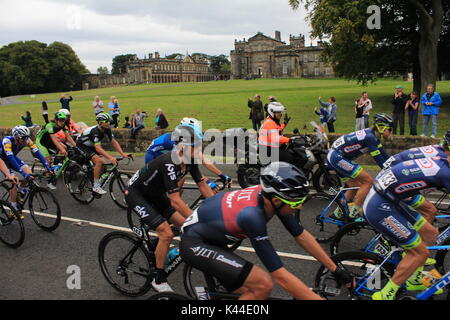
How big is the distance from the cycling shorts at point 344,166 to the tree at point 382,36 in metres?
15.4

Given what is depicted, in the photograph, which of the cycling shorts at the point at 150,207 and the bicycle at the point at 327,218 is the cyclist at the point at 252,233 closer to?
the cycling shorts at the point at 150,207

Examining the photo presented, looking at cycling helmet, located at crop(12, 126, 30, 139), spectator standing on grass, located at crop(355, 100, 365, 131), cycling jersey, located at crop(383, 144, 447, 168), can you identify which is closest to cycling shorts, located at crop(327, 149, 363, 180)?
cycling jersey, located at crop(383, 144, 447, 168)

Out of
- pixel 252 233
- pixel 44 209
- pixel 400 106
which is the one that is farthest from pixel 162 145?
pixel 400 106

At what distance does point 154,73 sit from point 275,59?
43896mm

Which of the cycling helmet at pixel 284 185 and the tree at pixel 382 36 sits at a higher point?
the tree at pixel 382 36

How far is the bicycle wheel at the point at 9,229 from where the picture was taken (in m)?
6.59

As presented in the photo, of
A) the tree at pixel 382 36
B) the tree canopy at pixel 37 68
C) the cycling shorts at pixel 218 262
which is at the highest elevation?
the tree canopy at pixel 37 68

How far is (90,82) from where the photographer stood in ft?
375

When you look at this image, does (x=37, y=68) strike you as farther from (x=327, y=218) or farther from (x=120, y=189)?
(x=327, y=218)

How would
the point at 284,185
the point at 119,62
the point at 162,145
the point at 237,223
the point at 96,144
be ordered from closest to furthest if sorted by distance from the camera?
the point at 284,185 < the point at 237,223 < the point at 162,145 < the point at 96,144 < the point at 119,62

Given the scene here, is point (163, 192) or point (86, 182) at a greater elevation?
point (163, 192)

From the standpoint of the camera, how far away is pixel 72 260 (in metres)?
5.90

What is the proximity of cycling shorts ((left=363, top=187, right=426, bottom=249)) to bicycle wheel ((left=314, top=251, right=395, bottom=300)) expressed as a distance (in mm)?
332

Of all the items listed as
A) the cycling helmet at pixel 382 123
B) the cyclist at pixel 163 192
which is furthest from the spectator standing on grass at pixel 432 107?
the cyclist at pixel 163 192
